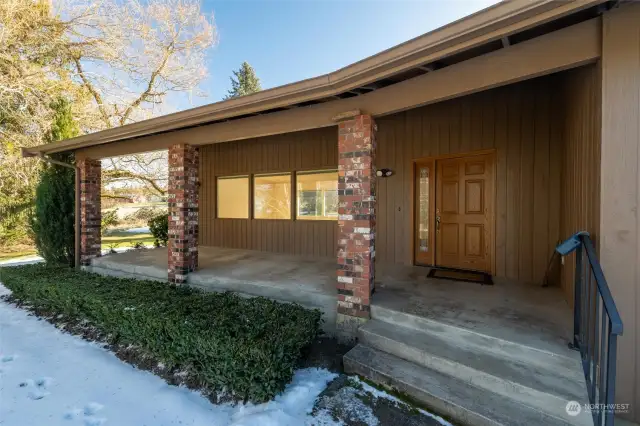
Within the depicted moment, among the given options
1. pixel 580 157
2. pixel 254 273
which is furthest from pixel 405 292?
pixel 254 273

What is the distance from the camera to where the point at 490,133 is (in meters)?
4.22

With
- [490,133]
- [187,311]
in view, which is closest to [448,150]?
[490,133]

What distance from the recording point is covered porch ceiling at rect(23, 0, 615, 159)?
188cm

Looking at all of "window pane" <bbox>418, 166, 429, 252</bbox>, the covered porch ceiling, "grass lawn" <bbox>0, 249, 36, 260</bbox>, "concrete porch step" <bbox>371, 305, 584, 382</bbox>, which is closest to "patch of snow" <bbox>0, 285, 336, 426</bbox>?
"concrete porch step" <bbox>371, 305, 584, 382</bbox>

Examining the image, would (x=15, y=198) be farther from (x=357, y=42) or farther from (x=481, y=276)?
(x=481, y=276)

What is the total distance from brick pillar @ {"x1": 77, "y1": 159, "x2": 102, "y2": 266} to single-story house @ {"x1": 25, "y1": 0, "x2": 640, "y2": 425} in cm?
3

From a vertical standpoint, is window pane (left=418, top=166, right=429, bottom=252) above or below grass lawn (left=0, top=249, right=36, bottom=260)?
above

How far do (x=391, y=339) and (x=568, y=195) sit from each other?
2.51m

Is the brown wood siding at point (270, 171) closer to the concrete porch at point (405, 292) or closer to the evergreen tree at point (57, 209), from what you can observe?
the concrete porch at point (405, 292)

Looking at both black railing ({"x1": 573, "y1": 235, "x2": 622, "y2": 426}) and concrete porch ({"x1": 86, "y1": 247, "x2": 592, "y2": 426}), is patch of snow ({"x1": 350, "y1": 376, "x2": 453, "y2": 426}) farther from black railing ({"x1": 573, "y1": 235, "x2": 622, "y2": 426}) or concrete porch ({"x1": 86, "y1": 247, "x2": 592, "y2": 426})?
black railing ({"x1": 573, "y1": 235, "x2": 622, "y2": 426})

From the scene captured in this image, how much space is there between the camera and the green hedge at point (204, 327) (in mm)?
2270

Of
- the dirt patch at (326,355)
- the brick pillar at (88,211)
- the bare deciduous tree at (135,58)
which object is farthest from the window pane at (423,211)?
the bare deciduous tree at (135,58)

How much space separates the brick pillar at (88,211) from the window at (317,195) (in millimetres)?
4110

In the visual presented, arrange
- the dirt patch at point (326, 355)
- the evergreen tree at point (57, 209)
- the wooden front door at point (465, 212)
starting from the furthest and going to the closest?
1. the evergreen tree at point (57, 209)
2. the wooden front door at point (465, 212)
3. the dirt patch at point (326, 355)
